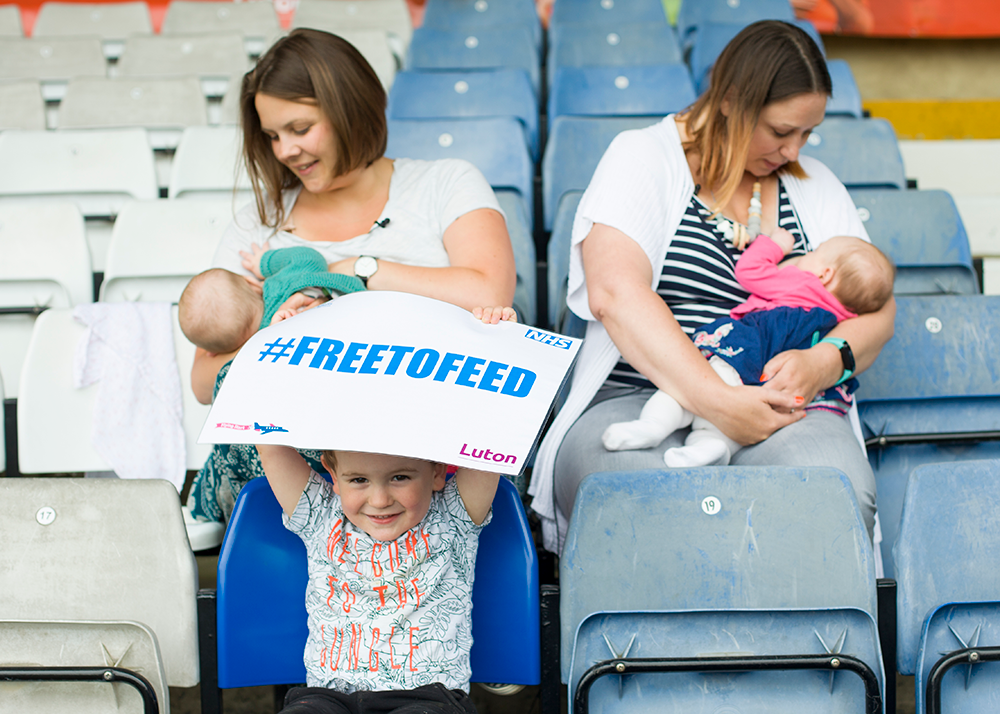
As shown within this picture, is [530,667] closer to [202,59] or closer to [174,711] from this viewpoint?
[174,711]

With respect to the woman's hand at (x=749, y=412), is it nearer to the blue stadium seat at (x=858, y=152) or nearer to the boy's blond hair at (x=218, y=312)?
the boy's blond hair at (x=218, y=312)

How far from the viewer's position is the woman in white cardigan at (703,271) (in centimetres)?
134

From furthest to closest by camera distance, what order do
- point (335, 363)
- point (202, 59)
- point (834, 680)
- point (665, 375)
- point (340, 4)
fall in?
point (340, 4) → point (202, 59) → point (665, 375) → point (834, 680) → point (335, 363)

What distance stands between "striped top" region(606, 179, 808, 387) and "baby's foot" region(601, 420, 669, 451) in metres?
0.20

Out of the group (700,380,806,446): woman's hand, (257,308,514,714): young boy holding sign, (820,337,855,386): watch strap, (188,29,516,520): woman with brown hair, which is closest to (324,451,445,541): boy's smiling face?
(257,308,514,714): young boy holding sign

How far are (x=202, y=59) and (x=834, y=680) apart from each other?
317 centimetres

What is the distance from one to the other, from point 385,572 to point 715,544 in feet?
1.43

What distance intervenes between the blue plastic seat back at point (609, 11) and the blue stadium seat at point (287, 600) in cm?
296

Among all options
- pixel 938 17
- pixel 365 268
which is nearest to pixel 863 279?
pixel 365 268

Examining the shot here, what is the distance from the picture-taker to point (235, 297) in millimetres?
1367

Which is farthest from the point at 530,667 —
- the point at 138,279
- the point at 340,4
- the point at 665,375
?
the point at 340,4

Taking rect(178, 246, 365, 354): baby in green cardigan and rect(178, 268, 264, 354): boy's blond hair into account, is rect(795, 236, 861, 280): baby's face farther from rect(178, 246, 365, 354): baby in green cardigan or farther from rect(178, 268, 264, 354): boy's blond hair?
rect(178, 268, 264, 354): boy's blond hair

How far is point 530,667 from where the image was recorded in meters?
1.15

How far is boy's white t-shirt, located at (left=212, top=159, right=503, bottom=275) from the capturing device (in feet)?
4.95
